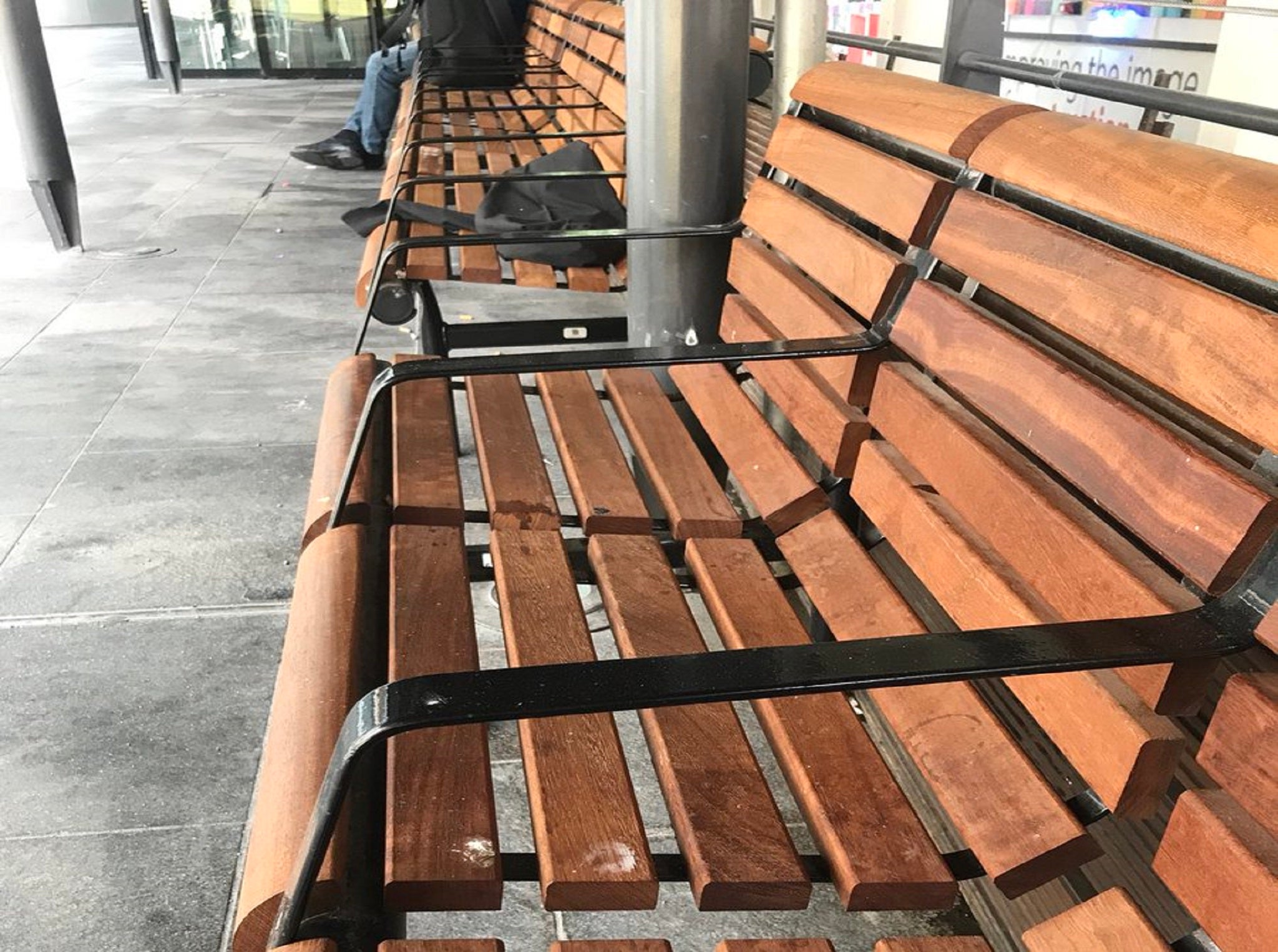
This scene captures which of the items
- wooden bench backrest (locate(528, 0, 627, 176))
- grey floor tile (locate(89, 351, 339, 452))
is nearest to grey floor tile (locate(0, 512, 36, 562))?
grey floor tile (locate(89, 351, 339, 452))

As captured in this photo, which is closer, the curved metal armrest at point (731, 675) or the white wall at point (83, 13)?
the curved metal armrest at point (731, 675)

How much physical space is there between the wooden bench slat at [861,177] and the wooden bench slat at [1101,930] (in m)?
1.17

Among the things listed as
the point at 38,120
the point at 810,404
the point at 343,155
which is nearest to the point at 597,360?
the point at 810,404

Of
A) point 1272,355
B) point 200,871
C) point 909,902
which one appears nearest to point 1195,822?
point 909,902

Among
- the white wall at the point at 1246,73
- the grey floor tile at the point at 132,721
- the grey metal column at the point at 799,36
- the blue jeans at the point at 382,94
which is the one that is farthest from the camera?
the blue jeans at the point at 382,94

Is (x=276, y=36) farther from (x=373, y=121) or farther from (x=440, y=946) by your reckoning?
(x=440, y=946)

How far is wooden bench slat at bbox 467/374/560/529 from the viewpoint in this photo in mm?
2039

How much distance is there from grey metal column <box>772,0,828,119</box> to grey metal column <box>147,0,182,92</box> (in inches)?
475

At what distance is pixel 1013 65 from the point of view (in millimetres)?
2600

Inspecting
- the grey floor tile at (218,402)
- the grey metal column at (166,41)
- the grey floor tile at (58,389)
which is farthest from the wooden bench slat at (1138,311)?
the grey metal column at (166,41)

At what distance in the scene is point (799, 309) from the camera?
2.37m

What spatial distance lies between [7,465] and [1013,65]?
3.29 meters

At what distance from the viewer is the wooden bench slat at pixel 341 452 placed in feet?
6.59

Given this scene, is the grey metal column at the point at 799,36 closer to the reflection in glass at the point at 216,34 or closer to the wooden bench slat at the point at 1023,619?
the wooden bench slat at the point at 1023,619
